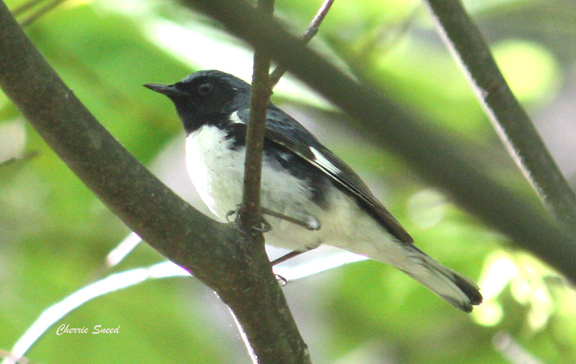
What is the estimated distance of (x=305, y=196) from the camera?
2.94 m

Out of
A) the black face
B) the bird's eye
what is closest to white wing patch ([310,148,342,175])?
the black face

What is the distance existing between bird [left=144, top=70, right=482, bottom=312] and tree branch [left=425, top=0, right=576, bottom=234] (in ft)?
2.31

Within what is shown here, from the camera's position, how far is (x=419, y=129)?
21.5 inches

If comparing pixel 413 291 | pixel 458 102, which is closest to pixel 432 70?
pixel 458 102

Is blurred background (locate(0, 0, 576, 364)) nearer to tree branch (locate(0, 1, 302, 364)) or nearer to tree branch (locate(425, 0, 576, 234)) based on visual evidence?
tree branch (locate(425, 0, 576, 234))

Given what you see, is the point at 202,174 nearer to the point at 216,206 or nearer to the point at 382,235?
the point at 216,206

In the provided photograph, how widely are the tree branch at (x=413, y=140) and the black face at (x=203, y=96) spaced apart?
105 inches

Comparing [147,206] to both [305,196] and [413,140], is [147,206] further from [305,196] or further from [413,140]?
[413,140]

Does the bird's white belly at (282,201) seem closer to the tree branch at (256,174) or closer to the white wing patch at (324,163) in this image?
the white wing patch at (324,163)

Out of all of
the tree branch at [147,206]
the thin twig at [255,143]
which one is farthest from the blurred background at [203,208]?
the tree branch at [147,206]

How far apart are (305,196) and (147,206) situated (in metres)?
1.19

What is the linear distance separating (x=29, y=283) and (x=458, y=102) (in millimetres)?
2523

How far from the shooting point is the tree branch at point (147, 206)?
65.9 inches

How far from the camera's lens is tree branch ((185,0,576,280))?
53 cm
